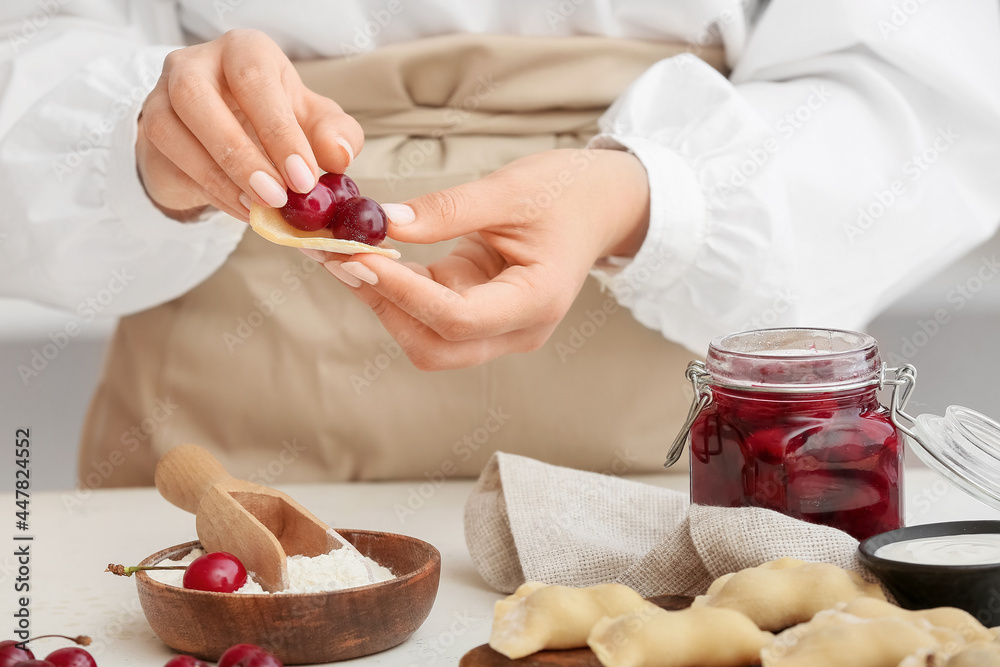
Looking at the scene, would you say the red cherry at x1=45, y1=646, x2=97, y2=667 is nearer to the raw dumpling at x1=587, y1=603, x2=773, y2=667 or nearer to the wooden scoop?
the wooden scoop

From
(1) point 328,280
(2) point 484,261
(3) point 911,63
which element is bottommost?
(1) point 328,280

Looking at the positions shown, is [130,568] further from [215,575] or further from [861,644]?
[861,644]

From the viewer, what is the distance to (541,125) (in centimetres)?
108

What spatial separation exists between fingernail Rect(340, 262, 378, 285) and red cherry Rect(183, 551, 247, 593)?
0.21 meters

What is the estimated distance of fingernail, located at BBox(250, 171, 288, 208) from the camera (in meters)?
0.67

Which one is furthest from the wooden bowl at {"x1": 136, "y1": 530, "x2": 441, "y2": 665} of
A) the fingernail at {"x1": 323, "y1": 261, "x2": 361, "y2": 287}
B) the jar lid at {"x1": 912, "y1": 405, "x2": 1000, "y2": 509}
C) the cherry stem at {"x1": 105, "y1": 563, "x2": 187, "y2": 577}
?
the jar lid at {"x1": 912, "y1": 405, "x2": 1000, "y2": 509}

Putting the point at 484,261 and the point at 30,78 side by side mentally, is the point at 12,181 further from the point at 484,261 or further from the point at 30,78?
the point at 484,261

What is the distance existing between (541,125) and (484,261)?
0.99 feet

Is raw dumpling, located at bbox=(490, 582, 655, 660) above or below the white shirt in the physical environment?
below

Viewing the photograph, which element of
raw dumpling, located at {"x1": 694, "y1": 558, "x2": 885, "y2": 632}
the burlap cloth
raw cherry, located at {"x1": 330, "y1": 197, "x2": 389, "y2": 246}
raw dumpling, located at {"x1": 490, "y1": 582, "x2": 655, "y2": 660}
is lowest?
the burlap cloth

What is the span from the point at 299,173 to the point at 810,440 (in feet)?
1.28

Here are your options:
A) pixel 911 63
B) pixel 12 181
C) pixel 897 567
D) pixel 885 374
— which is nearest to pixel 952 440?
pixel 885 374

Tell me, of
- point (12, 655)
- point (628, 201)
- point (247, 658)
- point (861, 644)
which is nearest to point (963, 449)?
point (861, 644)

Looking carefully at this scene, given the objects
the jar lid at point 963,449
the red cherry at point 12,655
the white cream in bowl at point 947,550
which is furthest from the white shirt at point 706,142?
the red cherry at point 12,655
